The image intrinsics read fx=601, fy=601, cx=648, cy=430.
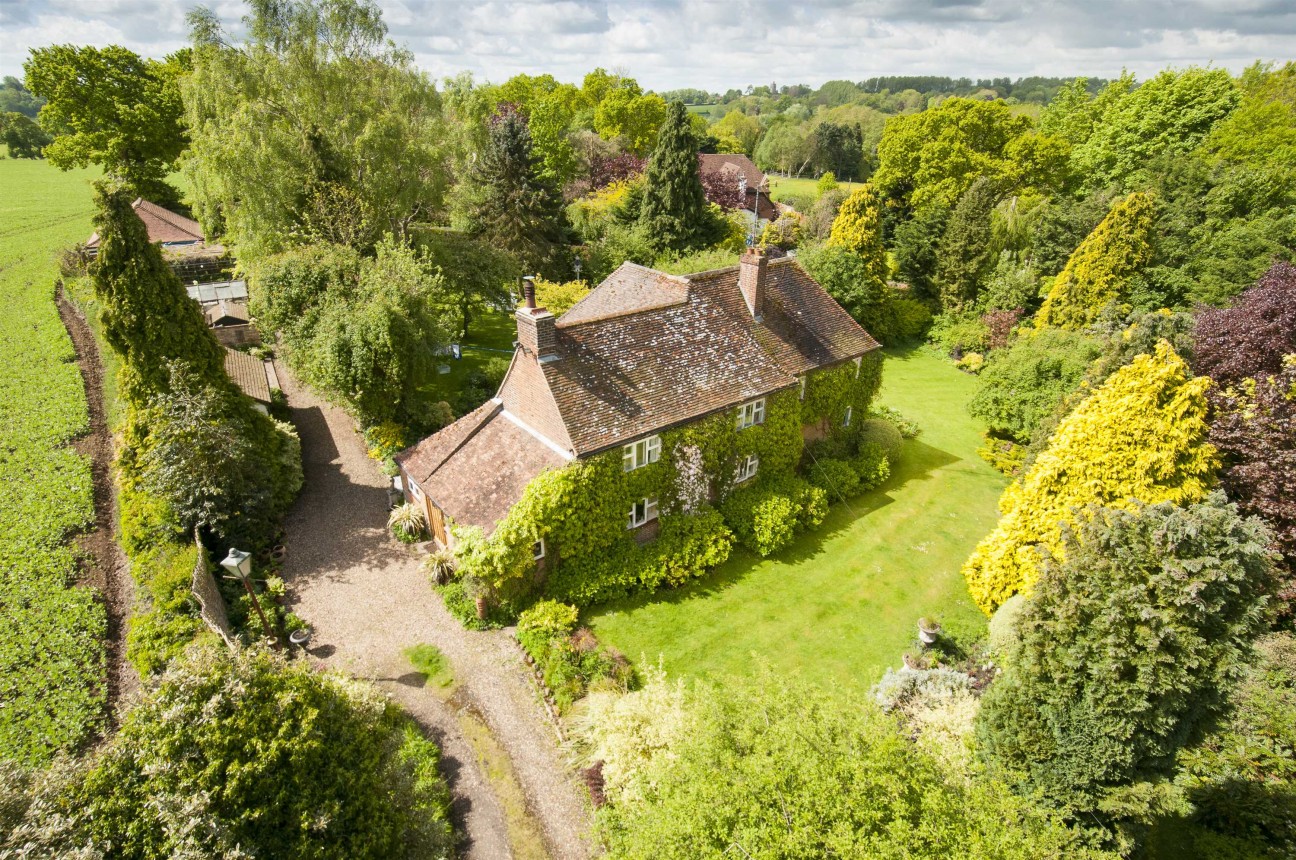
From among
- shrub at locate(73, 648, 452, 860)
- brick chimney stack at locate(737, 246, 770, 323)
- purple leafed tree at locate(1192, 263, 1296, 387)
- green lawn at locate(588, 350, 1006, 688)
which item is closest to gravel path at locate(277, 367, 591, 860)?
green lawn at locate(588, 350, 1006, 688)

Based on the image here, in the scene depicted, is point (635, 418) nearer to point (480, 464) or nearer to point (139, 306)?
point (480, 464)

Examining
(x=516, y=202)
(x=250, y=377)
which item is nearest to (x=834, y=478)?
(x=516, y=202)

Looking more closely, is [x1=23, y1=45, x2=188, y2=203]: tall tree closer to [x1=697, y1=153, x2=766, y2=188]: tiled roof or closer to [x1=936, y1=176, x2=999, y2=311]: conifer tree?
[x1=697, y1=153, x2=766, y2=188]: tiled roof

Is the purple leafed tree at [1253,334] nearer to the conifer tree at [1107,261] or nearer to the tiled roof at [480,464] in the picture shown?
the conifer tree at [1107,261]

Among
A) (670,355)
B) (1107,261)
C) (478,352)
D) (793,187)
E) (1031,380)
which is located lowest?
(1031,380)

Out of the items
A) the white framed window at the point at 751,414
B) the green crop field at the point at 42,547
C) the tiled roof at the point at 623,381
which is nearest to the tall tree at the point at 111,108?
the green crop field at the point at 42,547
